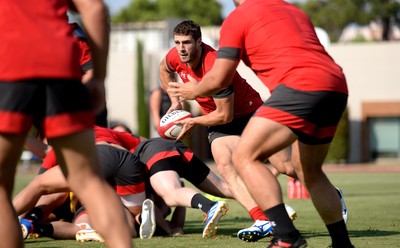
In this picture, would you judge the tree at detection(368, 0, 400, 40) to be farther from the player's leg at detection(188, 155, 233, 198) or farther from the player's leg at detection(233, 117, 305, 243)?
the player's leg at detection(233, 117, 305, 243)

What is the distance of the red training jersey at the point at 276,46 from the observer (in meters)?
6.00

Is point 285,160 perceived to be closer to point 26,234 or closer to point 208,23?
point 26,234

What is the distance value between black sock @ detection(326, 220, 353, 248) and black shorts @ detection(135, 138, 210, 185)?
251cm

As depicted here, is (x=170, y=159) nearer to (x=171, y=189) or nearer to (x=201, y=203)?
(x=171, y=189)

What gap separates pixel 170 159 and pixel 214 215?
1025 millimetres

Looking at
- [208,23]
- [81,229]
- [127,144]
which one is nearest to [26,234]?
[81,229]

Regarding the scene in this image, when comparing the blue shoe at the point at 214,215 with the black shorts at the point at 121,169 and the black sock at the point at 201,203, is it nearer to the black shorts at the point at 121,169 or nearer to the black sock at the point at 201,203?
the black sock at the point at 201,203

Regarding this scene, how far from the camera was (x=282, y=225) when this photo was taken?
19.1ft

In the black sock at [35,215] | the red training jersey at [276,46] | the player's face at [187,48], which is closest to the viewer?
the red training jersey at [276,46]

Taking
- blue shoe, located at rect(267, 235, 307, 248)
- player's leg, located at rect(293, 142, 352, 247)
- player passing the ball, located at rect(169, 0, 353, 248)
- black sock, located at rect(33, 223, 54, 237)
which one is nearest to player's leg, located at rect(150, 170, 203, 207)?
black sock, located at rect(33, 223, 54, 237)

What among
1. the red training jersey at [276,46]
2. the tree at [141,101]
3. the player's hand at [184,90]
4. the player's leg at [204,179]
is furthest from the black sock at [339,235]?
the tree at [141,101]

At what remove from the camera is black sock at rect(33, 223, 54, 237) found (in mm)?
8258

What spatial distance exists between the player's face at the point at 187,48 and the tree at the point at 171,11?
78068 mm

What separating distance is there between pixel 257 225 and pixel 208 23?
80.4 m
